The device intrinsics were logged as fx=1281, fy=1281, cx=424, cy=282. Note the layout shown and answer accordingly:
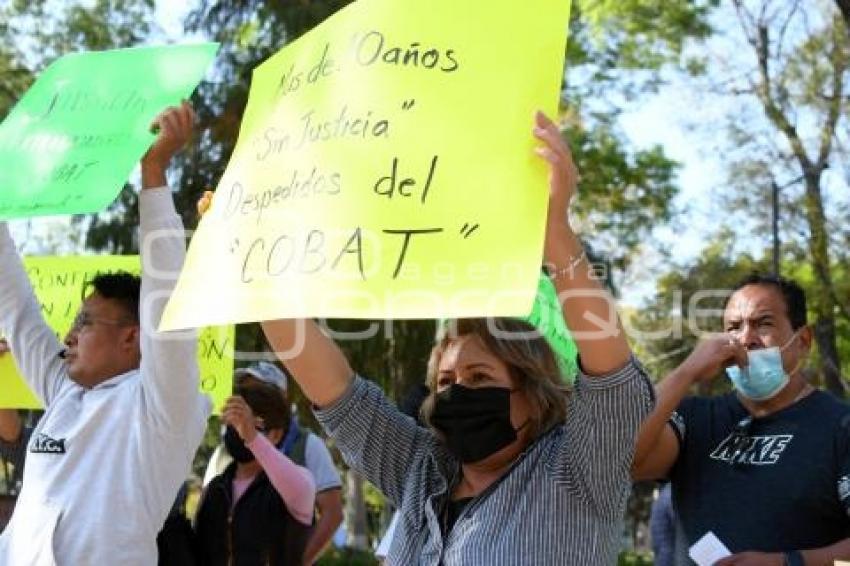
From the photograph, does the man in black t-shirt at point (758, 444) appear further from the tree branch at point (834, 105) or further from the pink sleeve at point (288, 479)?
the tree branch at point (834, 105)

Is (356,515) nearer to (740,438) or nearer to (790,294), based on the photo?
(790,294)

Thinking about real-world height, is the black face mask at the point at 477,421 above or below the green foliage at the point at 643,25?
below

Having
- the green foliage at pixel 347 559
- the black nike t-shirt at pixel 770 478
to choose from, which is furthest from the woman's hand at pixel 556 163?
the green foliage at pixel 347 559

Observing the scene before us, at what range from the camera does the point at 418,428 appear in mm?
2973

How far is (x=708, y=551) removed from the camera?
3486 mm

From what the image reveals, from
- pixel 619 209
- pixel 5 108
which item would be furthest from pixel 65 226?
pixel 619 209

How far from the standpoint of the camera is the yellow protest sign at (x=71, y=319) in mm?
4688

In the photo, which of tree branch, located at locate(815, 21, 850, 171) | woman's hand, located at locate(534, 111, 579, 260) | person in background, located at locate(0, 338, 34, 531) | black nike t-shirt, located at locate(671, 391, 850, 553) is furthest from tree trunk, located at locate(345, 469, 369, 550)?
woman's hand, located at locate(534, 111, 579, 260)

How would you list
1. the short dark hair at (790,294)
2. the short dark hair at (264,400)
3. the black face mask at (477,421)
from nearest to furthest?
the black face mask at (477,421) → the short dark hair at (790,294) → the short dark hair at (264,400)

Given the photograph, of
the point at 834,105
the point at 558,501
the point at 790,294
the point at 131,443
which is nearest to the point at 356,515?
the point at 834,105

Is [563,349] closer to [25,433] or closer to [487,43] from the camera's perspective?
[487,43]

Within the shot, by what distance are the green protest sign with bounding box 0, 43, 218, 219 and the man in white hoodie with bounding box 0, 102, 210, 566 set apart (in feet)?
0.34

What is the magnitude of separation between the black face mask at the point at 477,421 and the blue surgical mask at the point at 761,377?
119 centimetres

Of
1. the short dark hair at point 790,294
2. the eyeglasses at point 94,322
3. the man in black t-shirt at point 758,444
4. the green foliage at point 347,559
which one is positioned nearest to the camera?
the man in black t-shirt at point 758,444
